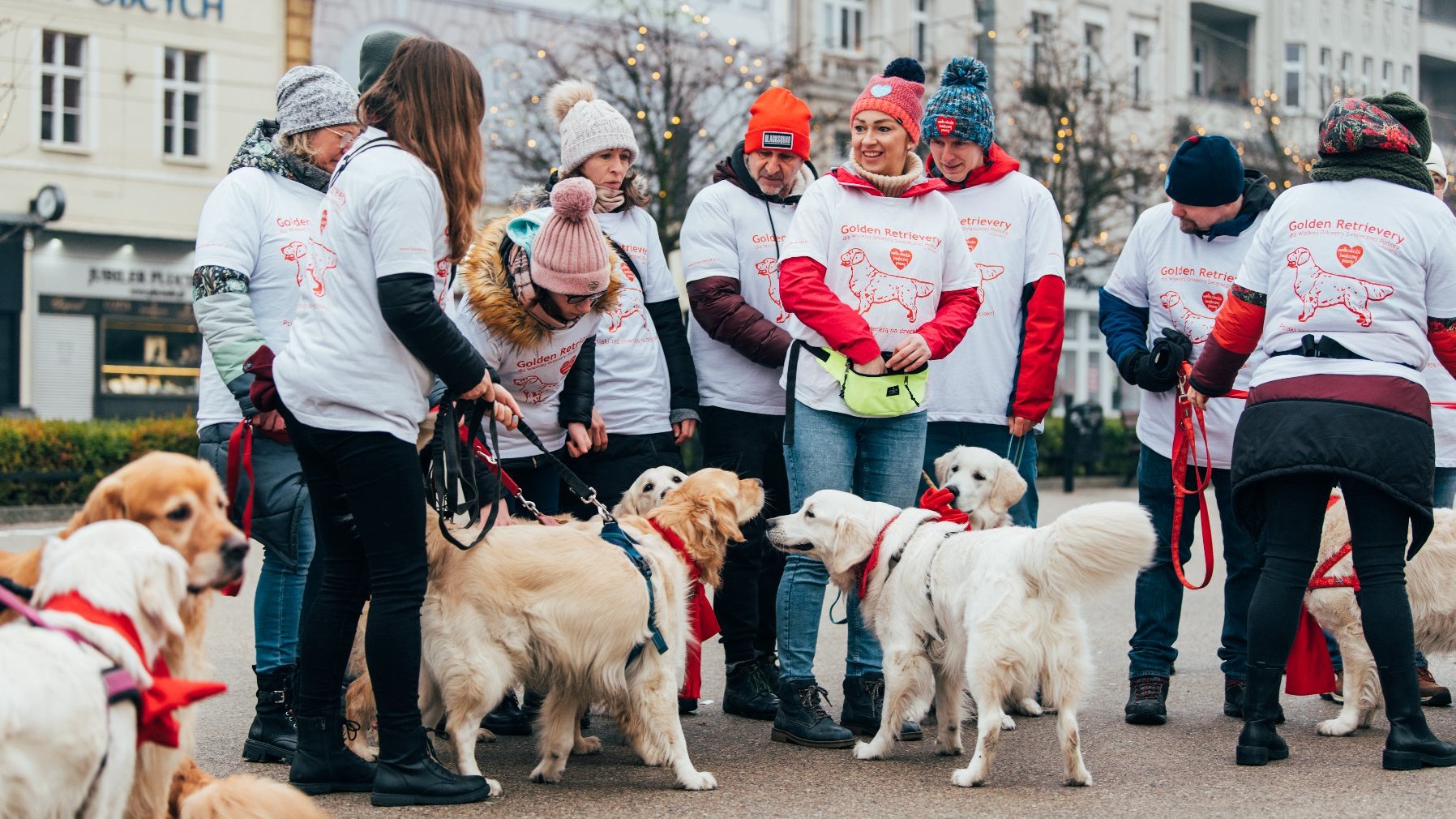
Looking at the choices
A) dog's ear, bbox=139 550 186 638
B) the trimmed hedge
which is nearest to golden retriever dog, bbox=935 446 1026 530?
dog's ear, bbox=139 550 186 638

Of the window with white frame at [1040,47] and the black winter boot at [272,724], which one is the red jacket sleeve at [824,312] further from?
the window with white frame at [1040,47]

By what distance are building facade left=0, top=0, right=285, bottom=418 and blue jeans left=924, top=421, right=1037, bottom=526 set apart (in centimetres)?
1843

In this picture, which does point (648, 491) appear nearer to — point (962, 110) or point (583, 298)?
point (583, 298)

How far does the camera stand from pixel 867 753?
4.69 m

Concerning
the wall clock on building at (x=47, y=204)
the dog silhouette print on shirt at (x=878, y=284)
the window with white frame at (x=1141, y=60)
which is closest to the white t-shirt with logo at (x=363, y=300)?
the dog silhouette print on shirt at (x=878, y=284)

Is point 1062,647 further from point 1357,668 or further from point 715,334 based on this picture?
point 715,334

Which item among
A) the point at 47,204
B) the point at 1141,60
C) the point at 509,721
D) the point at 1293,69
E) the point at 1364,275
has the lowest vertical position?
the point at 509,721

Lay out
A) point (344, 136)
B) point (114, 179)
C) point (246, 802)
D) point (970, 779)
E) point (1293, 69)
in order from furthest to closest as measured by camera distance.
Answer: point (1293, 69) → point (114, 179) → point (344, 136) → point (970, 779) → point (246, 802)

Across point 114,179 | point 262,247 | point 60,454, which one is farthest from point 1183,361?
point 114,179

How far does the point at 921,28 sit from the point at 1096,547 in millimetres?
28529

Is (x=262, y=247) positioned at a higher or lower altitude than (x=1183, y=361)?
higher

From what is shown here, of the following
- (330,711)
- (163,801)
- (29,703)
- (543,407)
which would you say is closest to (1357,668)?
(543,407)

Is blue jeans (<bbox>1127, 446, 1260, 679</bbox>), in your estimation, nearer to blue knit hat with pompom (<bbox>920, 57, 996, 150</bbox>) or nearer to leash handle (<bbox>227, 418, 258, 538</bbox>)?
blue knit hat with pompom (<bbox>920, 57, 996, 150</bbox>)

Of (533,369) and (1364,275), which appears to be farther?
(533,369)
